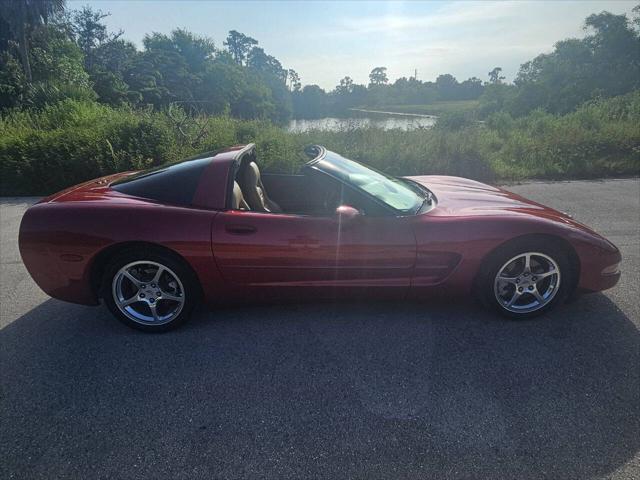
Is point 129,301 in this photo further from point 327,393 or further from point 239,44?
point 239,44

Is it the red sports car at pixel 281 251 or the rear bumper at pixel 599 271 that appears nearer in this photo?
the red sports car at pixel 281 251

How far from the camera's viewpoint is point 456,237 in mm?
2439

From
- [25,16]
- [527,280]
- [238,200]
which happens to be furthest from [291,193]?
[25,16]

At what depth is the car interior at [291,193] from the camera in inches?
103

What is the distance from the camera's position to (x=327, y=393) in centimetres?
198

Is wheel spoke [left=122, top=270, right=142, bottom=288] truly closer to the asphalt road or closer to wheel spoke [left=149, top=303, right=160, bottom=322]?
wheel spoke [left=149, top=303, right=160, bottom=322]

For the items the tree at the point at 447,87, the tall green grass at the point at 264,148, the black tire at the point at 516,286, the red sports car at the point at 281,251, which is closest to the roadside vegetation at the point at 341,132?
the tall green grass at the point at 264,148

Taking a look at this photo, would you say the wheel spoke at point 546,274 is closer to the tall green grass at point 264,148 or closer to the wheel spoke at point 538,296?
the wheel spoke at point 538,296

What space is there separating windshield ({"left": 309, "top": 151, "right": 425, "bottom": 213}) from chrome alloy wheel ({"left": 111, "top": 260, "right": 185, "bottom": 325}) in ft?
4.51

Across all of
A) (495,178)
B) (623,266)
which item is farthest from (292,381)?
(495,178)

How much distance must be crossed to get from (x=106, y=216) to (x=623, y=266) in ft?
14.7

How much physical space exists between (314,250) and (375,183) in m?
0.84

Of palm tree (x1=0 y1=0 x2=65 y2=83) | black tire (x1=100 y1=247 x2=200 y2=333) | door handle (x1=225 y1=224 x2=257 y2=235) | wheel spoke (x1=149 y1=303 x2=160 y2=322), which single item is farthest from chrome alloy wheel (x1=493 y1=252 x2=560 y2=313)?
palm tree (x1=0 y1=0 x2=65 y2=83)

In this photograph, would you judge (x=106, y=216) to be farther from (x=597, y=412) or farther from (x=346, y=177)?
(x=597, y=412)
